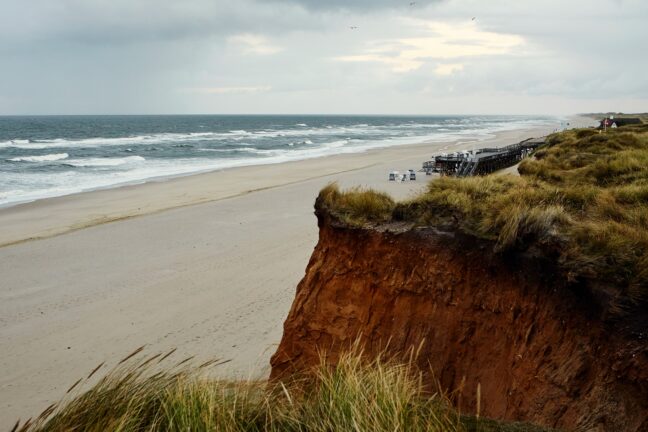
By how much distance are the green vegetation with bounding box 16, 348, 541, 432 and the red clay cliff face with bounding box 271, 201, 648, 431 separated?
1.30 metres

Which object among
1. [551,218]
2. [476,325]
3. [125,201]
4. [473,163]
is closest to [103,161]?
[125,201]

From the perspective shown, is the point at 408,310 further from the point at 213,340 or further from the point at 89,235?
the point at 89,235

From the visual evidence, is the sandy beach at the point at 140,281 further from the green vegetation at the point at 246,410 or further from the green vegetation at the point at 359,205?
the green vegetation at the point at 359,205

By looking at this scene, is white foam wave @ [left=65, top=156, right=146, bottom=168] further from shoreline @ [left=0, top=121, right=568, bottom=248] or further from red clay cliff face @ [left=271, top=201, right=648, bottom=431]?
red clay cliff face @ [left=271, top=201, right=648, bottom=431]

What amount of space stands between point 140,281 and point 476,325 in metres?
10.6

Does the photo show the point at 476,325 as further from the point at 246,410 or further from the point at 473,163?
the point at 473,163

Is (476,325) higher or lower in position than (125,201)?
higher

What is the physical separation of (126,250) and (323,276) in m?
11.9

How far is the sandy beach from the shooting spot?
10.2 m

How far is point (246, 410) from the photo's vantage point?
13.6ft

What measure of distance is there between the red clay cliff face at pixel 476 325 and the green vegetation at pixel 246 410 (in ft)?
4.26

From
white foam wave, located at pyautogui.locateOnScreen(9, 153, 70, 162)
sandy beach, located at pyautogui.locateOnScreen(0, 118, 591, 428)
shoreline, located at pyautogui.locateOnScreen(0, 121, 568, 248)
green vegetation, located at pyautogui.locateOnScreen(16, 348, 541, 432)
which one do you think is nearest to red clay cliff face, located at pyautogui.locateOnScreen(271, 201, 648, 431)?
green vegetation, located at pyautogui.locateOnScreen(16, 348, 541, 432)

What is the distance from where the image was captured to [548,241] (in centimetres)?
571

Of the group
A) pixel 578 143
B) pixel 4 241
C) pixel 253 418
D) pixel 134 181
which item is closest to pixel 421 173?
pixel 578 143
